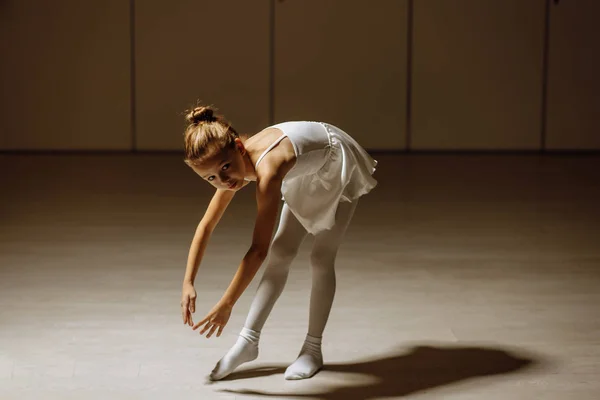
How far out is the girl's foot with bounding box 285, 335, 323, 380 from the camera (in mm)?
2928

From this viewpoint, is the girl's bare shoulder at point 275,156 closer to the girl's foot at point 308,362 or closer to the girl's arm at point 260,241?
the girl's arm at point 260,241

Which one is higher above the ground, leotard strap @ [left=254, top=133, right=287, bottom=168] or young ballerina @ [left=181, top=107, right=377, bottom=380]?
leotard strap @ [left=254, top=133, right=287, bottom=168]

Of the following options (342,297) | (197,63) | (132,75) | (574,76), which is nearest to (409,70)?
(574,76)

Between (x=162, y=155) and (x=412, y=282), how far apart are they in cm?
527

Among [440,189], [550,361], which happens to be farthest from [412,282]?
[440,189]

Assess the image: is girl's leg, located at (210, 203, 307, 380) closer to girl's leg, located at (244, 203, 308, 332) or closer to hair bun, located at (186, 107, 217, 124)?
girl's leg, located at (244, 203, 308, 332)

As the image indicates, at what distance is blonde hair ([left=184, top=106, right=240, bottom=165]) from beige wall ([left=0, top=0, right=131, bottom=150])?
21.6 feet

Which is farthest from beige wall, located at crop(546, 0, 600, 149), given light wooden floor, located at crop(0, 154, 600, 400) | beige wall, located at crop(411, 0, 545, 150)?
light wooden floor, located at crop(0, 154, 600, 400)

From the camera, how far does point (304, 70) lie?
9.10m

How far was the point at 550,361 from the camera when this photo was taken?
124 inches

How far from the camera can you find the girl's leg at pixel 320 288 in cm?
295

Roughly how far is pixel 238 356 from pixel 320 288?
343 mm

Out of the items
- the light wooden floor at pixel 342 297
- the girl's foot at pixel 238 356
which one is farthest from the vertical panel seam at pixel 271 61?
the girl's foot at pixel 238 356

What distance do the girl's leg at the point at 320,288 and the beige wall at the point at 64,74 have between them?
6422mm
